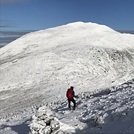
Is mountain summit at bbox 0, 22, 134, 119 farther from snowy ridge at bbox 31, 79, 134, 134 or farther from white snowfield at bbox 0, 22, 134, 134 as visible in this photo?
snowy ridge at bbox 31, 79, 134, 134

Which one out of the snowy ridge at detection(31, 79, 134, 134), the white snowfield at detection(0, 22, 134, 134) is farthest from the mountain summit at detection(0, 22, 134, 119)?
the snowy ridge at detection(31, 79, 134, 134)

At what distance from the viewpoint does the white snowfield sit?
58.0 ft

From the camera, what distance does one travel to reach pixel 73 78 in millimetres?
60719

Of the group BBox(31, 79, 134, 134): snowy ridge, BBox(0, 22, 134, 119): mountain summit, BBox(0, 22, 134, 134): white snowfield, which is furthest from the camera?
BBox(0, 22, 134, 119): mountain summit

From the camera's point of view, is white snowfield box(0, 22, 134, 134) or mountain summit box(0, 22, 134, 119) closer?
white snowfield box(0, 22, 134, 134)

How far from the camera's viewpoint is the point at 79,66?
70.8 meters

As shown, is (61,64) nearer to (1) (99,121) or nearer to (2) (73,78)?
(2) (73,78)

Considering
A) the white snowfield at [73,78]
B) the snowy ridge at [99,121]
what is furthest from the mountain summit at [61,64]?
the snowy ridge at [99,121]

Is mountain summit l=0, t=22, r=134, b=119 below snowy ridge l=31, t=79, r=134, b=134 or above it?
above

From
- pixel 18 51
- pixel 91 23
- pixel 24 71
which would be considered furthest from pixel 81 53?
pixel 91 23

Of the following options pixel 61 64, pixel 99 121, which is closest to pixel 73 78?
pixel 61 64

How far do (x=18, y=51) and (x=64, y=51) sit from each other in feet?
69.3

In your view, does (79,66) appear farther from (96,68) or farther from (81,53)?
(81,53)

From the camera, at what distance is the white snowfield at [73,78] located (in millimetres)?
17688
